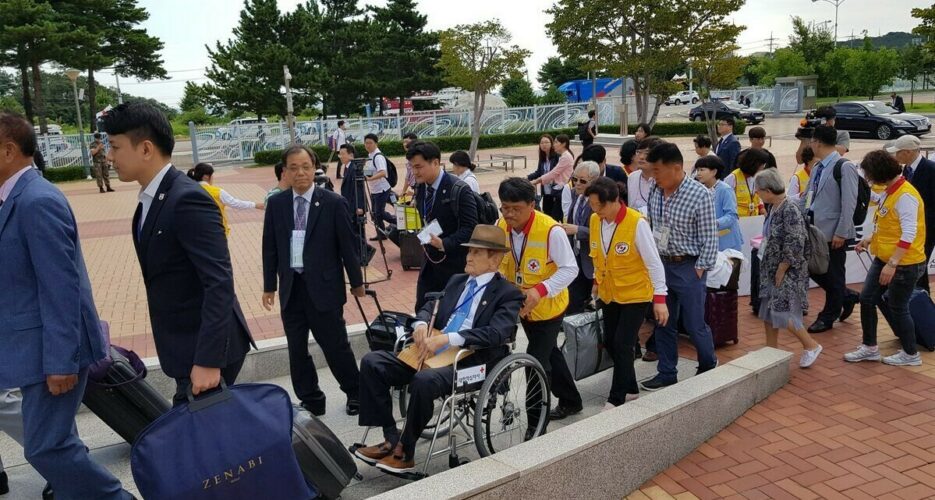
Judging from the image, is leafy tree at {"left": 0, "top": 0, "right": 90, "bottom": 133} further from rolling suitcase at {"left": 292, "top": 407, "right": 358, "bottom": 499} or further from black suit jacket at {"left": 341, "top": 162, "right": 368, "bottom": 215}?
rolling suitcase at {"left": 292, "top": 407, "right": 358, "bottom": 499}

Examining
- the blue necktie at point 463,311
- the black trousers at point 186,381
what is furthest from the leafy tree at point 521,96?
the black trousers at point 186,381

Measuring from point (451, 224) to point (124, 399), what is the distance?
2.47 m

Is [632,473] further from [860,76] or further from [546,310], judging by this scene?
[860,76]

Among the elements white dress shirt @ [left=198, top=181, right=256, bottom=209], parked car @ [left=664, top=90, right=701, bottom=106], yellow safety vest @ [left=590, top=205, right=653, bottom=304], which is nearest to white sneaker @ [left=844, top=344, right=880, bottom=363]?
yellow safety vest @ [left=590, top=205, right=653, bottom=304]

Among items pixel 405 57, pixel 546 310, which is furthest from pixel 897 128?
pixel 546 310

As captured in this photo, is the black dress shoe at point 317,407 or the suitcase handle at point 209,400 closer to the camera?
the suitcase handle at point 209,400

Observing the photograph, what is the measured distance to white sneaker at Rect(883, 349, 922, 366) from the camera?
5.35 m

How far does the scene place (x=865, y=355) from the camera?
18.0 ft

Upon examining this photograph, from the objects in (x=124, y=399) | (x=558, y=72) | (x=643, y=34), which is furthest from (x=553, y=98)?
(x=124, y=399)

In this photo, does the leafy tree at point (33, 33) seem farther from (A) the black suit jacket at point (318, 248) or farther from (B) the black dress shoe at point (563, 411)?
(B) the black dress shoe at point (563, 411)

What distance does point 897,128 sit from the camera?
25594mm

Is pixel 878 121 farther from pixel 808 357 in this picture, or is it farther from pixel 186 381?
pixel 186 381

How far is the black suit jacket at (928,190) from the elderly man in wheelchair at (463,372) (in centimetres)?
391

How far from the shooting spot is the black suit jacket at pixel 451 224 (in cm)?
514
